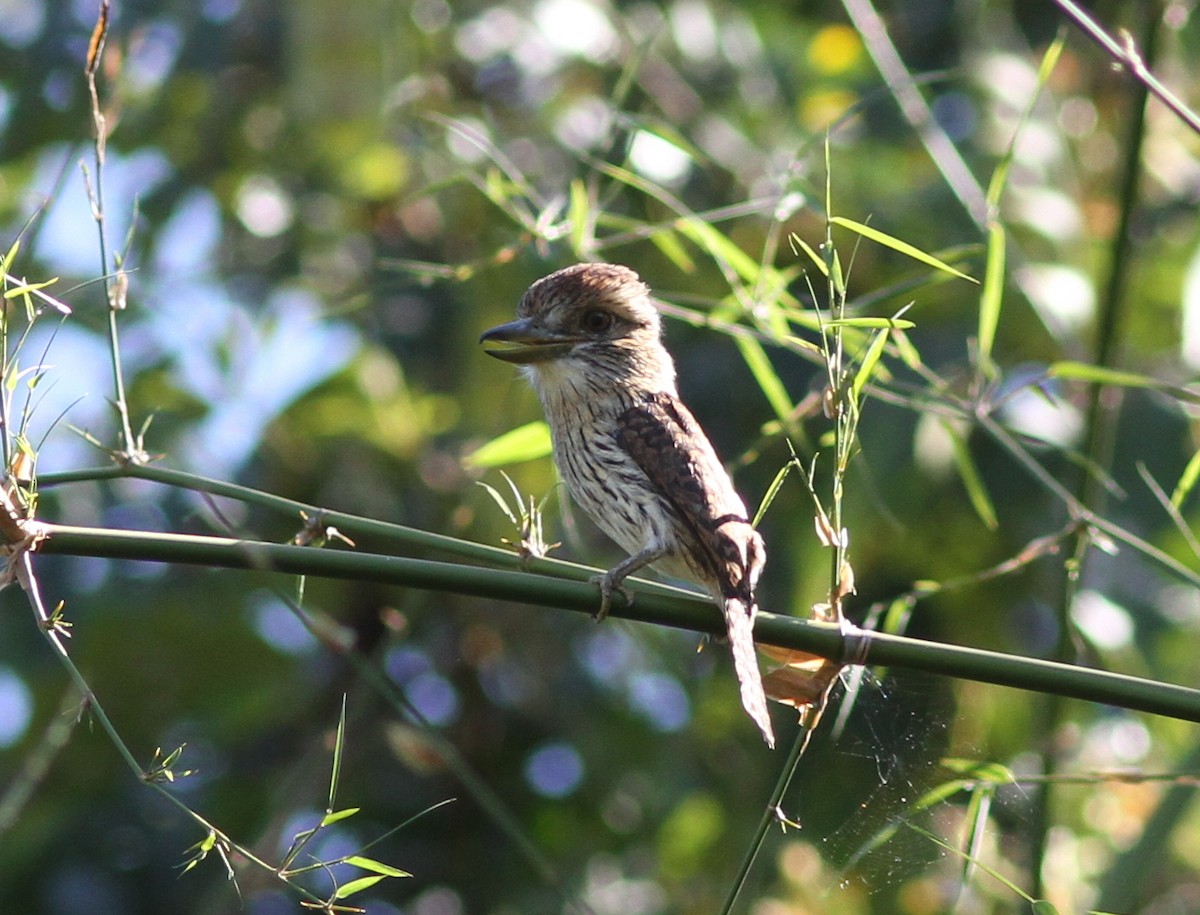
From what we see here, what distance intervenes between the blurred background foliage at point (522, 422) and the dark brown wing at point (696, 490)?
509mm

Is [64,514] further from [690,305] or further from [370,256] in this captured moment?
[690,305]

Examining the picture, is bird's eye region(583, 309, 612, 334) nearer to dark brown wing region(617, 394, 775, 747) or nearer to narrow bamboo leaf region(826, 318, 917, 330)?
dark brown wing region(617, 394, 775, 747)

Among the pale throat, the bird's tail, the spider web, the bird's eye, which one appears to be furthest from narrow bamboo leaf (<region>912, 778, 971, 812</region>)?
the bird's eye

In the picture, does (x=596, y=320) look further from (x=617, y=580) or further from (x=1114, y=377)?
(x=617, y=580)

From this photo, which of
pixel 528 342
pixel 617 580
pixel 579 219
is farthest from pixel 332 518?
pixel 528 342

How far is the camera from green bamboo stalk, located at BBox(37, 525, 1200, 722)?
1637 millimetres

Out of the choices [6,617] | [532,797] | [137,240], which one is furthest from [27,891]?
[137,240]

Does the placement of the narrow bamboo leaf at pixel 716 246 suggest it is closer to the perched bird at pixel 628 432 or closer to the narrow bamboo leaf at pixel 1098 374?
the perched bird at pixel 628 432

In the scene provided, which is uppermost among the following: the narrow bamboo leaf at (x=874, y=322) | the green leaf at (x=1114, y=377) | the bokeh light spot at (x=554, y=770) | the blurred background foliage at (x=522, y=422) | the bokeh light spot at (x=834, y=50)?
the narrow bamboo leaf at (x=874, y=322)

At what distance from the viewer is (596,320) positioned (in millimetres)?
3418

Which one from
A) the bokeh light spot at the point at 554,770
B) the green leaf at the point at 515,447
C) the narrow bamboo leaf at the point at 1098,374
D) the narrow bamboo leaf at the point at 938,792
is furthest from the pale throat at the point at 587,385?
the bokeh light spot at the point at 554,770

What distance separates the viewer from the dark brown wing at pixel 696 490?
8.26 feet

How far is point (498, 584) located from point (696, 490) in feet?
3.99

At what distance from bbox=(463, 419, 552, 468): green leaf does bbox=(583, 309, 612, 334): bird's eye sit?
0.60 metres
